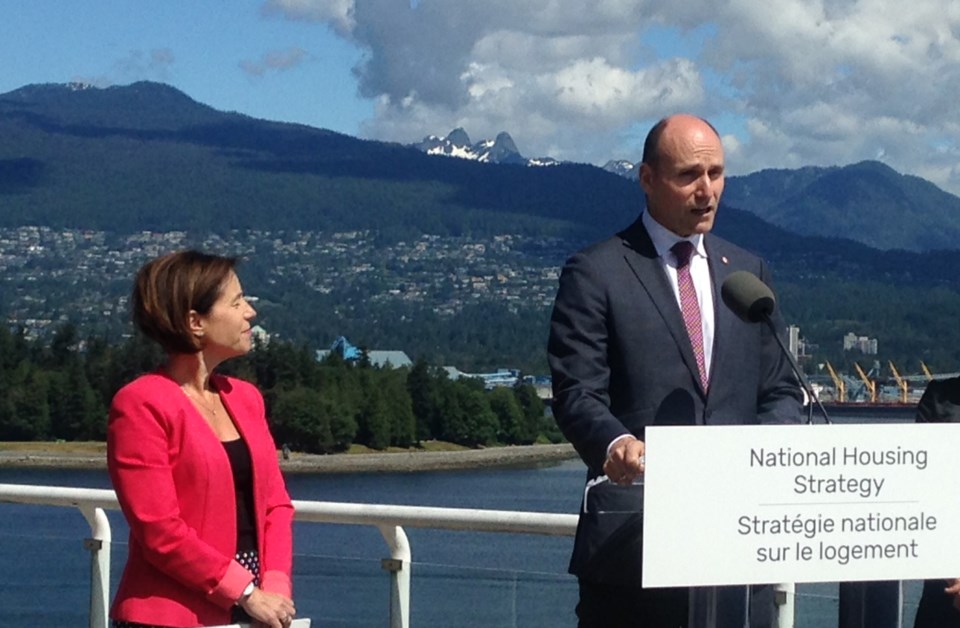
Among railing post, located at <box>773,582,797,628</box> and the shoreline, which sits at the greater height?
railing post, located at <box>773,582,797,628</box>

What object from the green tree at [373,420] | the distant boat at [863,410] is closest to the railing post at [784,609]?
the distant boat at [863,410]

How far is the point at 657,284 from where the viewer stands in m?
3.24

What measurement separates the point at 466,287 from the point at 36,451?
132 metres

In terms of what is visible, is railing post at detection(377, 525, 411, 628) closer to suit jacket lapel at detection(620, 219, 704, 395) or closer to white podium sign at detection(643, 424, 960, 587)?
suit jacket lapel at detection(620, 219, 704, 395)

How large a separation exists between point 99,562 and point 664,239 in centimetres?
252

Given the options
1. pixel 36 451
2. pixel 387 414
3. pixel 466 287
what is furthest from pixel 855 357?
pixel 466 287

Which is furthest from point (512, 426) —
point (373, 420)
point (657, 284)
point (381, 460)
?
point (657, 284)

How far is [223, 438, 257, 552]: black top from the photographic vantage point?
10.5 feet

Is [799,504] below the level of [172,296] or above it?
below

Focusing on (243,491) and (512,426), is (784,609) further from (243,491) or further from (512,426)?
(512,426)

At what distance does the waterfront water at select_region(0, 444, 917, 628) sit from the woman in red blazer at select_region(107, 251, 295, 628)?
130 cm

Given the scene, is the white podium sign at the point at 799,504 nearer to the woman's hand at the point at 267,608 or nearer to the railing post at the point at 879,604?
the railing post at the point at 879,604

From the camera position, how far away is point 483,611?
4.65 meters

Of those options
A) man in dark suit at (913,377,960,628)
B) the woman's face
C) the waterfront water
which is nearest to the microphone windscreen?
man in dark suit at (913,377,960,628)
